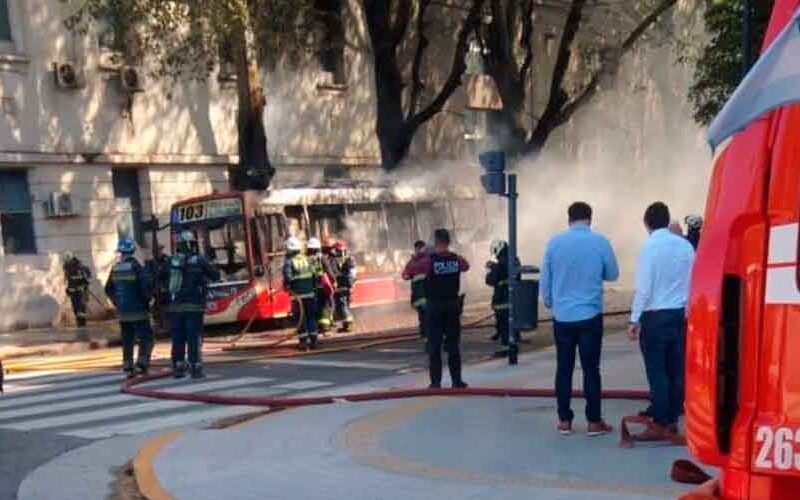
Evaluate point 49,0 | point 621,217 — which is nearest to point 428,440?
point 49,0

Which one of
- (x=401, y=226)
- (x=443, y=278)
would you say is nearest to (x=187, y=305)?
(x=443, y=278)

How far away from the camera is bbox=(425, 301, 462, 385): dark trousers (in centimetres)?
1062

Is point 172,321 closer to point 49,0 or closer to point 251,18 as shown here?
point 251,18

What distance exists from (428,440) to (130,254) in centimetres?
648

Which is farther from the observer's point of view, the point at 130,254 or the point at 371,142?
the point at 371,142

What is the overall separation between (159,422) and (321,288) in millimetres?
8452

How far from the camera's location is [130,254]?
43.8ft

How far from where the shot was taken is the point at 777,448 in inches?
102

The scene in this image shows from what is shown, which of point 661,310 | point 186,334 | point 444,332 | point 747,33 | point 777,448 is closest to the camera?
point 777,448

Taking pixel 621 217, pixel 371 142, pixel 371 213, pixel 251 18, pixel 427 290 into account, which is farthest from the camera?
pixel 621 217

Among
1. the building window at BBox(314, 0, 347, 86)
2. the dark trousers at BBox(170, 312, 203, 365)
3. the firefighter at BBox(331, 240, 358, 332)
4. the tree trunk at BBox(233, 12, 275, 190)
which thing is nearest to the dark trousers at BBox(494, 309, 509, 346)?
the dark trousers at BBox(170, 312, 203, 365)

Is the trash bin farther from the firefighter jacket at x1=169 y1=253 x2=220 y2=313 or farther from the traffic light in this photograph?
the firefighter jacket at x1=169 y1=253 x2=220 y2=313

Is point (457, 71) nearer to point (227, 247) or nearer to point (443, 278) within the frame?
point (227, 247)

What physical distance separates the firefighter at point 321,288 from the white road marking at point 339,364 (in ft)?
8.90
